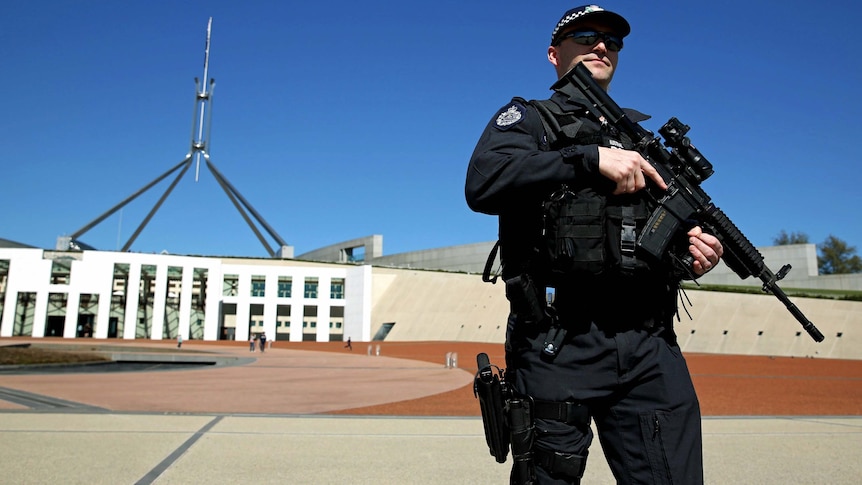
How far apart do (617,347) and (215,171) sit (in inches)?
2922

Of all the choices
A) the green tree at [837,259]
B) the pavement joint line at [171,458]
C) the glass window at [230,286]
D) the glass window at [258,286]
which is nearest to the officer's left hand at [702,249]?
the pavement joint line at [171,458]

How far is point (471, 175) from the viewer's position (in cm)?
214

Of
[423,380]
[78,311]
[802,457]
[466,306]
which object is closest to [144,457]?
[802,457]

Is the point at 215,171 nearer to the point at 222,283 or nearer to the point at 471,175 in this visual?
the point at 222,283

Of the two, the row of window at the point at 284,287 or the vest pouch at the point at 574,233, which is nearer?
the vest pouch at the point at 574,233

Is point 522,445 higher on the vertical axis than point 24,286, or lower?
lower

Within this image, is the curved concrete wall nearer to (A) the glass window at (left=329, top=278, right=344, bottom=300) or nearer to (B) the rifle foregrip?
(A) the glass window at (left=329, top=278, right=344, bottom=300)

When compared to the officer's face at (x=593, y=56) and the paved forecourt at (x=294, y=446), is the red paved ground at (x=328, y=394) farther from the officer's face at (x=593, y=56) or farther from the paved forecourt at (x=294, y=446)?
the officer's face at (x=593, y=56)

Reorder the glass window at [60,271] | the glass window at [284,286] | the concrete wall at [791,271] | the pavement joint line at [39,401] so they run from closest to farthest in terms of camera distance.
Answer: the pavement joint line at [39,401] → the glass window at [60,271] → the concrete wall at [791,271] → the glass window at [284,286]

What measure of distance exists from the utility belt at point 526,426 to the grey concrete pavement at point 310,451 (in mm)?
2126

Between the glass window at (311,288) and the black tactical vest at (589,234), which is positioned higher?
the glass window at (311,288)

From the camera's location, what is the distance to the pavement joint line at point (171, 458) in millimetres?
4070

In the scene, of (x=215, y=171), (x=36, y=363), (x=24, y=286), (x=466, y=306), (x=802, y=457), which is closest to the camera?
(x=802, y=457)

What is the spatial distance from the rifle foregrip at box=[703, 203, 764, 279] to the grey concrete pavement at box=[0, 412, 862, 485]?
2.34m
